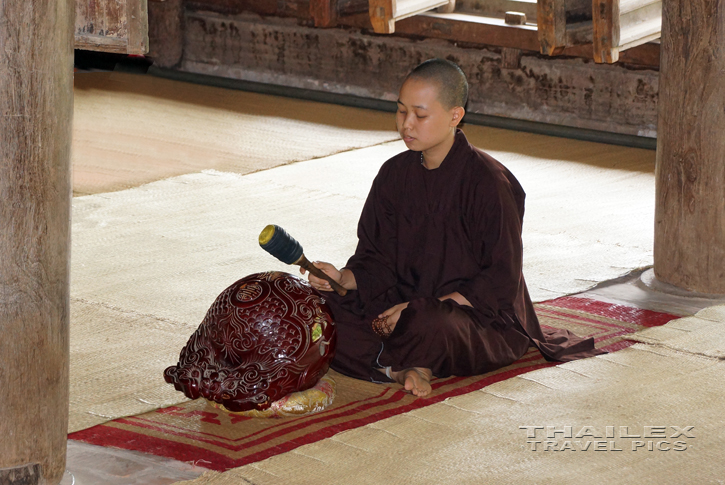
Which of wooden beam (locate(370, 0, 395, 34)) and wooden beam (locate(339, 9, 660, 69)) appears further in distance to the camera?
wooden beam (locate(339, 9, 660, 69))

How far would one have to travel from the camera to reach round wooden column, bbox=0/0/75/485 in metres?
2.02

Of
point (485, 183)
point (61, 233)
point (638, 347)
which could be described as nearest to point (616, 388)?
point (638, 347)

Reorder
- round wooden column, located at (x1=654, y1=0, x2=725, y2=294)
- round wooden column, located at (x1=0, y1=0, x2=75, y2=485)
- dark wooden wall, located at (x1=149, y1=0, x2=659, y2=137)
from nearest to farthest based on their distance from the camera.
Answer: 1. round wooden column, located at (x1=0, y1=0, x2=75, y2=485)
2. round wooden column, located at (x1=654, y1=0, x2=725, y2=294)
3. dark wooden wall, located at (x1=149, y1=0, x2=659, y2=137)

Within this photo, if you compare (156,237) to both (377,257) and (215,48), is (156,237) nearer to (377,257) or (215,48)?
(377,257)

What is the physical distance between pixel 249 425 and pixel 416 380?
48 centimetres

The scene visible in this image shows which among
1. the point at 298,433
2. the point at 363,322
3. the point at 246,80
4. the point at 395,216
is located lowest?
the point at 298,433

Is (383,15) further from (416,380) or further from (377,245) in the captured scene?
(416,380)

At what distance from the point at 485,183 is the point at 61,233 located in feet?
4.03

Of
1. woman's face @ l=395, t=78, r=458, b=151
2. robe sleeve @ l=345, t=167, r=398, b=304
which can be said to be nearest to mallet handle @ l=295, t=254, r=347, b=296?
robe sleeve @ l=345, t=167, r=398, b=304

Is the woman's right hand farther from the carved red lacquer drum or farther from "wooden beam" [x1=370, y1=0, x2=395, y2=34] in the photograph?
"wooden beam" [x1=370, y1=0, x2=395, y2=34]

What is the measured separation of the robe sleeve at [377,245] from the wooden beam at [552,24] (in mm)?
2449

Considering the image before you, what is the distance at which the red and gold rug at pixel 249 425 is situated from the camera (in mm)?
2471

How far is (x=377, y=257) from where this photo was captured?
10.2 ft

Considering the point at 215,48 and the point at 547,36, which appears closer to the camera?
the point at 547,36
